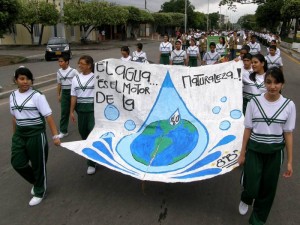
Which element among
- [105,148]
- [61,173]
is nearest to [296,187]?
[105,148]

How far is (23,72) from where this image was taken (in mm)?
4074

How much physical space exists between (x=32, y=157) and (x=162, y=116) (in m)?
2.02

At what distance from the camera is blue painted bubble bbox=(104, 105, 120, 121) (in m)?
5.47

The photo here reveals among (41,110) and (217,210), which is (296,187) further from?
(41,110)

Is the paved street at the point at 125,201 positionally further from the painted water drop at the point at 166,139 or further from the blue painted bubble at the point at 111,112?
the blue painted bubble at the point at 111,112

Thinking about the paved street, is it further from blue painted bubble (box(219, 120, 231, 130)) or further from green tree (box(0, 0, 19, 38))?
green tree (box(0, 0, 19, 38))

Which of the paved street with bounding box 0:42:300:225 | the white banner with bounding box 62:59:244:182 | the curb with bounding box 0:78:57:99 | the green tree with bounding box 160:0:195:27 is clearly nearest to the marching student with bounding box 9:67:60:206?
the paved street with bounding box 0:42:300:225

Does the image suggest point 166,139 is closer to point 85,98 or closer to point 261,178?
point 85,98

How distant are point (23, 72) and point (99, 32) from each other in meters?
48.8

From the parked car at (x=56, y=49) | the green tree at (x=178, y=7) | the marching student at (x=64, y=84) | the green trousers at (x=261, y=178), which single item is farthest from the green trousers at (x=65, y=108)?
the green tree at (x=178, y=7)

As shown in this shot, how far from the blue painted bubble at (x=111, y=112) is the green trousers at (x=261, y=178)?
7.72 ft

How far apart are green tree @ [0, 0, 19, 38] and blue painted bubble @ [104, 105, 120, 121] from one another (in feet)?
54.3

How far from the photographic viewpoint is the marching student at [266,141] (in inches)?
136

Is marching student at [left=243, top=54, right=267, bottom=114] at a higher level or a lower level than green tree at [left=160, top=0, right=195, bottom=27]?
lower
